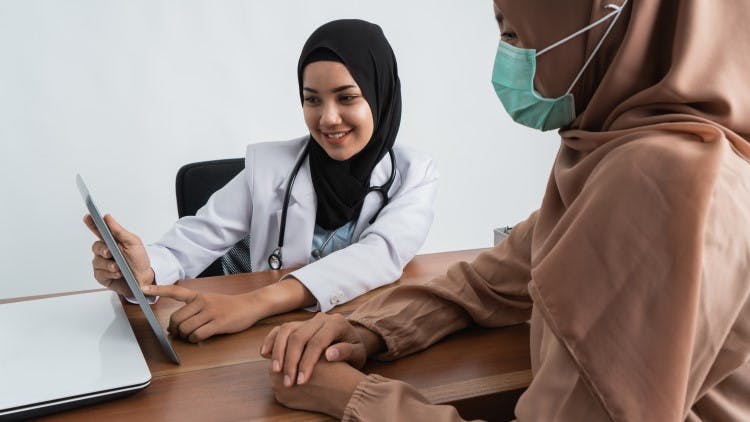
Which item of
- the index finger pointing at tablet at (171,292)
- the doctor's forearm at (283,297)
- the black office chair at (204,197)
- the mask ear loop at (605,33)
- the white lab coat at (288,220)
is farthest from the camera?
the black office chair at (204,197)

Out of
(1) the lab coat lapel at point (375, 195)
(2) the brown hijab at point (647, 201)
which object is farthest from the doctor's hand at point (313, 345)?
(1) the lab coat lapel at point (375, 195)

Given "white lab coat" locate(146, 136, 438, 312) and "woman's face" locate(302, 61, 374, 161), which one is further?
"woman's face" locate(302, 61, 374, 161)

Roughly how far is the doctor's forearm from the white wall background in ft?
5.93

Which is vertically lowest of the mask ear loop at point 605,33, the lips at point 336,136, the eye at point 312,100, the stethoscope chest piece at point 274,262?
the stethoscope chest piece at point 274,262

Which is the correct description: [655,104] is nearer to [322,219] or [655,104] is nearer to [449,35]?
[322,219]

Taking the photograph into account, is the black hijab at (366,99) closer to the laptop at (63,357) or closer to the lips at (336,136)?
the lips at (336,136)

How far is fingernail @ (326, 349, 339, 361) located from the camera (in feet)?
2.80

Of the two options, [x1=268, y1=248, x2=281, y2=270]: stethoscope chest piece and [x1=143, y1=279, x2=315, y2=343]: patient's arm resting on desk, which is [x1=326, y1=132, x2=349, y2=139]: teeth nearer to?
[x1=268, y1=248, x2=281, y2=270]: stethoscope chest piece

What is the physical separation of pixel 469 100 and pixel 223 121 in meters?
1.28

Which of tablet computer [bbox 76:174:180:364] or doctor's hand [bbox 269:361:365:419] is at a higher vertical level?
tablet computer [bbox 76:174:180:364]

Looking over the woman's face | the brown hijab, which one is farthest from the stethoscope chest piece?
the brown hijab

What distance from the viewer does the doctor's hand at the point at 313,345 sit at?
83 centimetres

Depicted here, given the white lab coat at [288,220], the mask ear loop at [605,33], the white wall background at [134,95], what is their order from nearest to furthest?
the mask ear loop at [605,33] < the white lab coat at [288,220] < the white wall background at [134,95]

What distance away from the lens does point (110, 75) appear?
2.64 meters
